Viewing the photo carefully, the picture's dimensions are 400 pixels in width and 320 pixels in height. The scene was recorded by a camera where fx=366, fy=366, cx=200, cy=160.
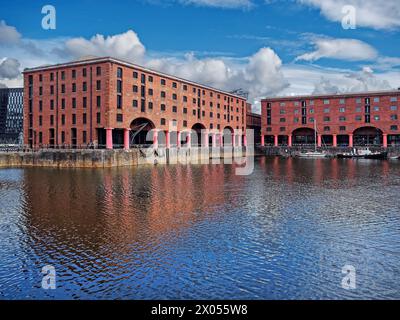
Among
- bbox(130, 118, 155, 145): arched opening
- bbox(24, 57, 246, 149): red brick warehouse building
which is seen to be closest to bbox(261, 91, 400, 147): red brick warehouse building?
bbox(24, 57, 246, 149): red brick warehouse building

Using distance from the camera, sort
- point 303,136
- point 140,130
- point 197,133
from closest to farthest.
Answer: point 140,130, point 197,133, point 303,136

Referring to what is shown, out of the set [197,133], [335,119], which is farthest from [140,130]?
[335,119]

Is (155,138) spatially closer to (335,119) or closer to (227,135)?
(227,135)

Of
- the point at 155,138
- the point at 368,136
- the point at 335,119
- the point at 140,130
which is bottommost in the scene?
the point at 155,138

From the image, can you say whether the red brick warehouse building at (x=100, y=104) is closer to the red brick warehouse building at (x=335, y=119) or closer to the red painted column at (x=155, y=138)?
the red painted column at (x=155, y=138)

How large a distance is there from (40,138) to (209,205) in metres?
51.7

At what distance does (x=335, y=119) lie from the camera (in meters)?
94.5

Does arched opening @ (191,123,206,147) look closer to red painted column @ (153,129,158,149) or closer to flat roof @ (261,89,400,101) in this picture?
red painted column @ (153,129,158,149)

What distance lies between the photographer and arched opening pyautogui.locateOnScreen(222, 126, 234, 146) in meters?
97.9

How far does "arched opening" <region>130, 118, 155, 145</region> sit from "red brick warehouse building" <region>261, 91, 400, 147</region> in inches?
A: 1687

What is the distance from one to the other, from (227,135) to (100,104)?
47.2 metres

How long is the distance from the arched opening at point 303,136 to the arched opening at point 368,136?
11035 millimetres

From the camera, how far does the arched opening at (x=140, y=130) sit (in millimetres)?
67375
